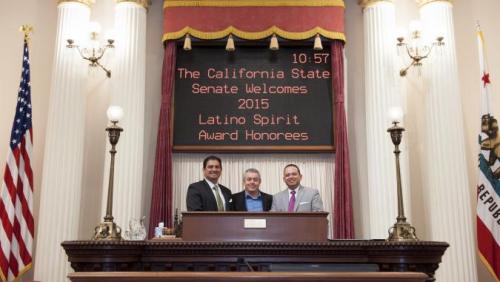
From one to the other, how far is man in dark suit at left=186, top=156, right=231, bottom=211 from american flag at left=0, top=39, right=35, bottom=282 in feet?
7.58

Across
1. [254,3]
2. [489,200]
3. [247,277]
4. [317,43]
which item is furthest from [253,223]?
[254,3]

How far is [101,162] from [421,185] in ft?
14.9

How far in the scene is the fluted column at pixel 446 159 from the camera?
710 centimetres

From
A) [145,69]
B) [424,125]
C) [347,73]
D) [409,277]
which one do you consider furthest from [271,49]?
[409,277]

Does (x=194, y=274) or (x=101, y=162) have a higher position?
(x=101, y=162)

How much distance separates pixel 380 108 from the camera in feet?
25.3

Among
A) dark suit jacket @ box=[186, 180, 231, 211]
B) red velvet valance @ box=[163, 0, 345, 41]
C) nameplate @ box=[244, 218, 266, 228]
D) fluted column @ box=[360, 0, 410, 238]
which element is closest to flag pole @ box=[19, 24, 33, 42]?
red velvet valance @ box=[163, 0, 345, 41]

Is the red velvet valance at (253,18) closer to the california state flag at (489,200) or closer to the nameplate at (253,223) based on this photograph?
the california state flag at (489,200)

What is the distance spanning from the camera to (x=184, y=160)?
8016 mm

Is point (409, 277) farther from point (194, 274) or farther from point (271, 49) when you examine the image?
point (271, 49)

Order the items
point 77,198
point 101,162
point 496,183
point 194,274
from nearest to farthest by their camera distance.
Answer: point 194,274
point 496,183
point 77,198
point 101,162

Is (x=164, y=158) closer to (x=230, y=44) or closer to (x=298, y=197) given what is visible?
(x=230, y=44)

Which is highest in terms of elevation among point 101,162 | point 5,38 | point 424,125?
point 5,38

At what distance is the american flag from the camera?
22.1 feet
